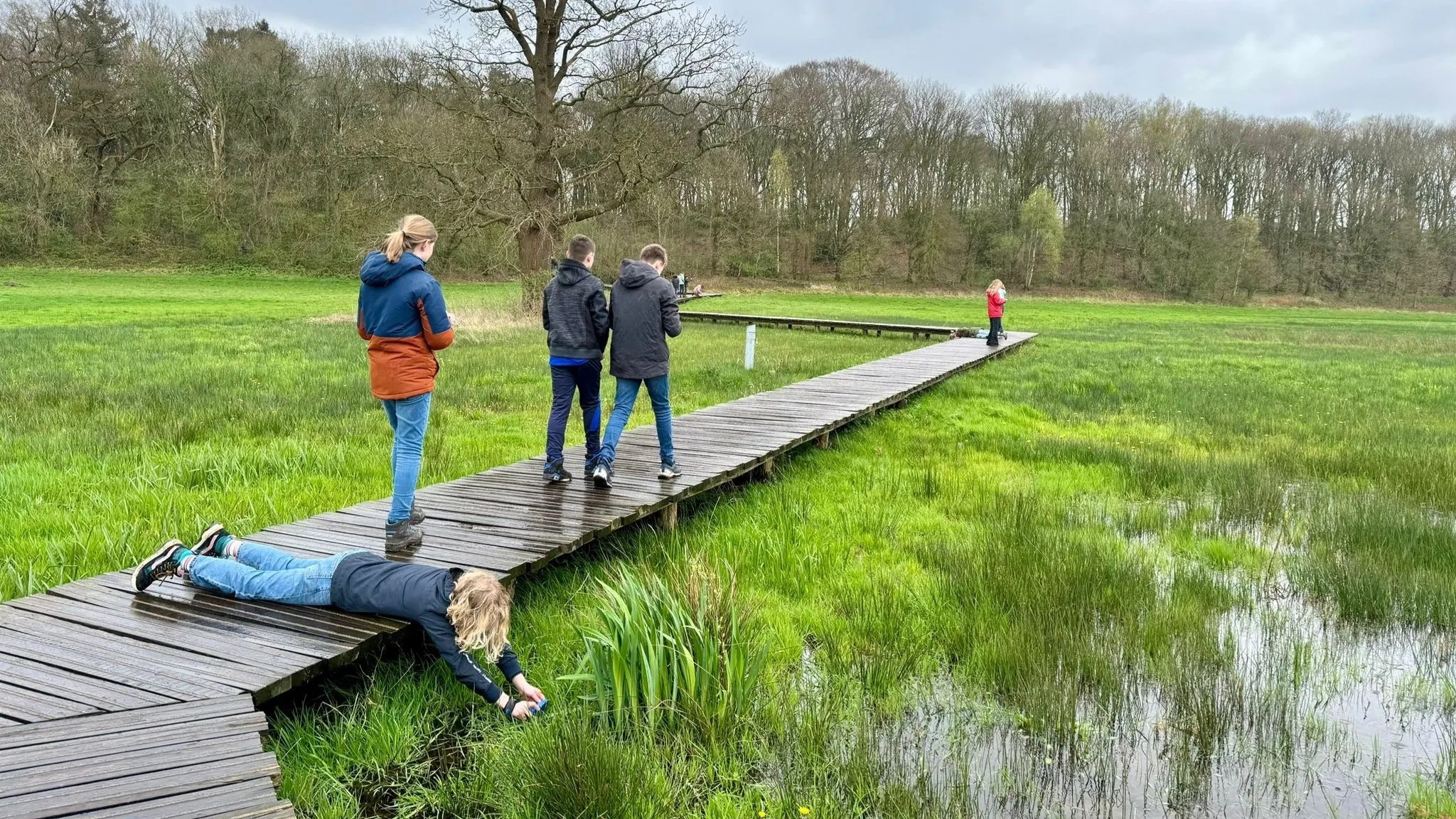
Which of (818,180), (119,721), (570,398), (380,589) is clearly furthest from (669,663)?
(818,180)

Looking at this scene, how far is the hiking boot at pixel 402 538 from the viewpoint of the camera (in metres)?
4.49

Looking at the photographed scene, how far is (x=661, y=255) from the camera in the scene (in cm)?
598

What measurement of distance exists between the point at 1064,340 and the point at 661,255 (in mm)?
18815

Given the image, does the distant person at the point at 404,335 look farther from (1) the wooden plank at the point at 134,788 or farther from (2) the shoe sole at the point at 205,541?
(1) the wooden plank at the point at 134,788

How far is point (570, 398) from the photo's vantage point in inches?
230

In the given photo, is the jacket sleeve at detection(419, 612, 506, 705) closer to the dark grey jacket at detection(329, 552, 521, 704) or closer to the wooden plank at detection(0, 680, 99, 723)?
the dark grey jacket at detection(329, 552, 521, 704)

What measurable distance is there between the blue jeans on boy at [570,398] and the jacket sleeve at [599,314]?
0.61ft

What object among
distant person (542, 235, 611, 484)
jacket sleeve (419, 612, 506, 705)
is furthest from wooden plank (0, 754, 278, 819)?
distant person (542, 235, 611, 484)

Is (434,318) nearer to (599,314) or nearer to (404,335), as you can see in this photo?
(404,335)

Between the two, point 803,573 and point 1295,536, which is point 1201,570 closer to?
point 1295,536

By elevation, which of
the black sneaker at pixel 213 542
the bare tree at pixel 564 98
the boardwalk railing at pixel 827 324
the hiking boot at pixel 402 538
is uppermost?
the bare tree at pixel 564 98

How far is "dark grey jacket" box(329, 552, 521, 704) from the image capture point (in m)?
3.30

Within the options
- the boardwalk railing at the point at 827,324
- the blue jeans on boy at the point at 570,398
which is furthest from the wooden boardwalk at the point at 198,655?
the boardwalk railing at the point at 827,324

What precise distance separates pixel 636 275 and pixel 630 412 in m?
0.95
